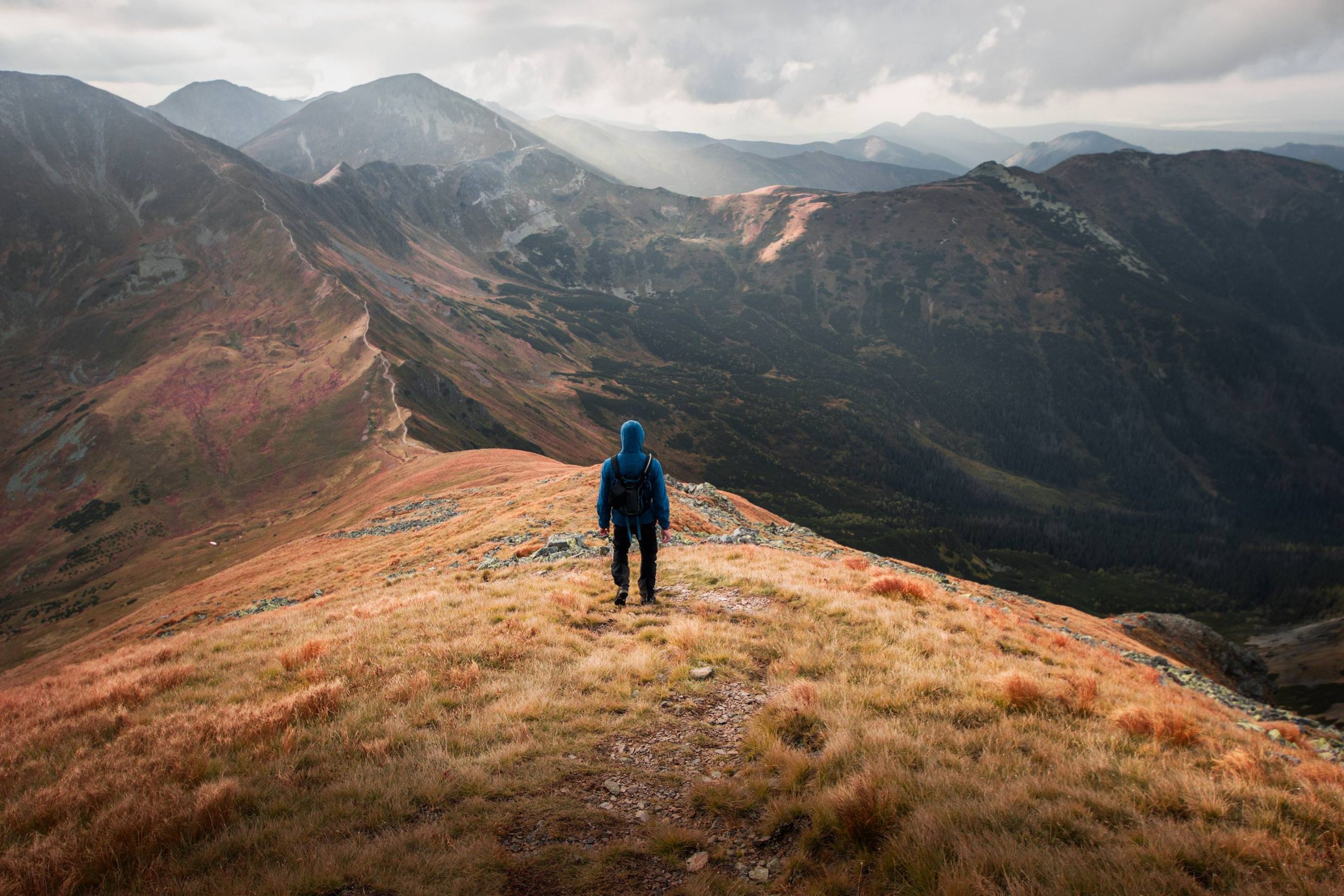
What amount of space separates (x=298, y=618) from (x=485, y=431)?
111307 millimetres

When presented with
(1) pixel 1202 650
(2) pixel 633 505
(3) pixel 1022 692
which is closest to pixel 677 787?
(3) pixel 1022 692

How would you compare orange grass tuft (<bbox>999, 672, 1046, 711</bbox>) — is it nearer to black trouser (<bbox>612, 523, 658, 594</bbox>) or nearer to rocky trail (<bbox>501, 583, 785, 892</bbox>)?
rocky trail (<bbox>501, 583, 785, 892</bbox>)

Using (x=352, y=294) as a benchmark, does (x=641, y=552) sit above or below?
below

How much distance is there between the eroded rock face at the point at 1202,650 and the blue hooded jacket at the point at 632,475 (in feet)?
212

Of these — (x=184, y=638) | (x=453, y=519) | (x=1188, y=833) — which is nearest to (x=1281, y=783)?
(x=1188, y=833)

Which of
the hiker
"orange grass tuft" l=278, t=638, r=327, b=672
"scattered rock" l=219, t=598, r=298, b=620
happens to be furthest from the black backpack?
"scattered rock" l=219, t=598, r=298, b=620

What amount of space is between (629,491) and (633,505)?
36 centimetres

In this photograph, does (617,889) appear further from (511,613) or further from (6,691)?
(6,691)

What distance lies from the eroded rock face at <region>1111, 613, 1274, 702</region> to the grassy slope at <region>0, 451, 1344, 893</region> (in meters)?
61.4

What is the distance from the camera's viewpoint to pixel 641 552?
47.1ft

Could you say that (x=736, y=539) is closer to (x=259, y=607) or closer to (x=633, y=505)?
(x=633, y=505)

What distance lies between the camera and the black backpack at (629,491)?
44.3 feet

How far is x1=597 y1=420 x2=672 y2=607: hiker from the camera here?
44.4 ft

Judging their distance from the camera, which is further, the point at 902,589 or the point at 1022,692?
the point at 902,589
